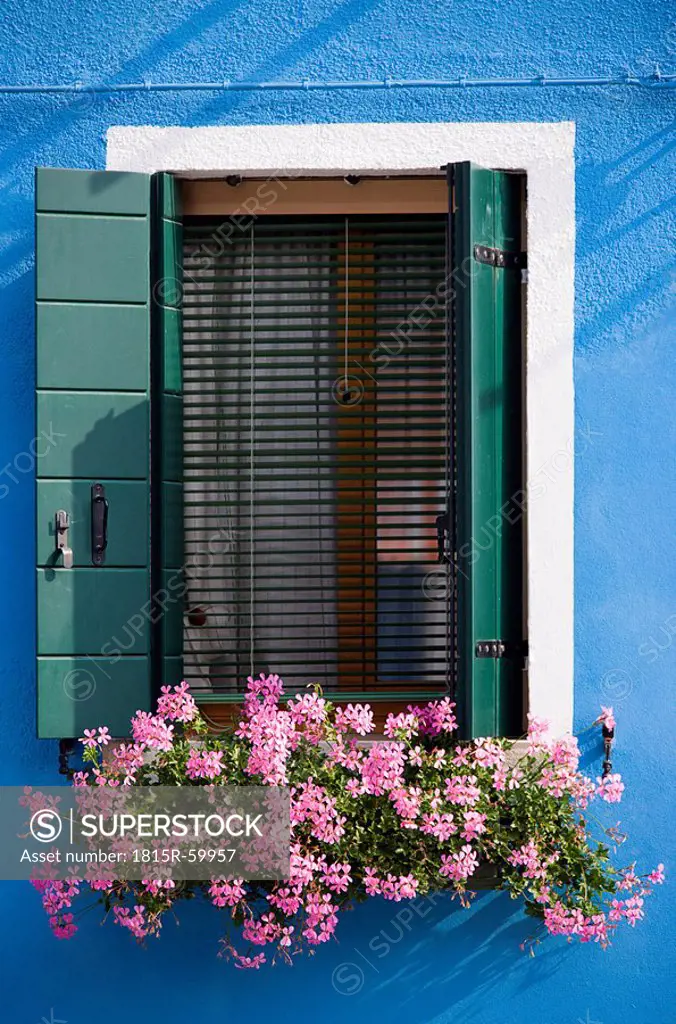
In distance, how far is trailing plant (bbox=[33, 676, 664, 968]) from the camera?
Result: 3590 mm

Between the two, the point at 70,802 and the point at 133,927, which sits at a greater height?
the point at 70,802

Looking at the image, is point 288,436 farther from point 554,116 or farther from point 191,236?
point 554,116

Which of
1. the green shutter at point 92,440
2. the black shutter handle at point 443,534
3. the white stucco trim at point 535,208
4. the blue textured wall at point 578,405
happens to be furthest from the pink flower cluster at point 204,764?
the white stucco trim at point 535,208

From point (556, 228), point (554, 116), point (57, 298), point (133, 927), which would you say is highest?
point (554, 116)

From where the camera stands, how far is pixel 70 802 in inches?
153

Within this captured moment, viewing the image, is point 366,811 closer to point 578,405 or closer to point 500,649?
point 500,649

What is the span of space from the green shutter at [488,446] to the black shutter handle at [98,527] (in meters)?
1.11

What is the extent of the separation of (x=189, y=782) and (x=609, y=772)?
1.37 m

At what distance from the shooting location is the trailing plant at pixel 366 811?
359 cm

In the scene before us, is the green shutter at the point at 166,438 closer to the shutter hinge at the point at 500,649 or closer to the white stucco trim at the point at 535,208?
the white stucco trim at the point at 535,208

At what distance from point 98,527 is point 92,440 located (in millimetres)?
283

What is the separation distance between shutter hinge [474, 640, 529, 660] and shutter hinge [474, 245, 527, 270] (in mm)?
1198

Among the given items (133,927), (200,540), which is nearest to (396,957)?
(133,927)

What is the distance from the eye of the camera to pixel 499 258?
383cm
